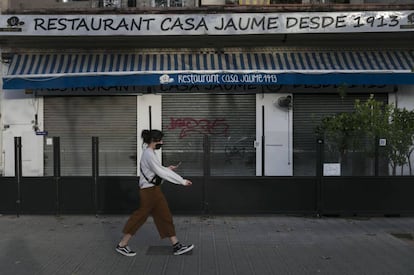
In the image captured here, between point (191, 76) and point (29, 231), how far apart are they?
17.6 feet

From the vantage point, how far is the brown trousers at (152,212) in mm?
6664

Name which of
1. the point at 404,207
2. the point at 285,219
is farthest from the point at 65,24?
the point at 404,207

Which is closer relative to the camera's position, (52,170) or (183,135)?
(52,170)

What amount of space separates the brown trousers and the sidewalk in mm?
371

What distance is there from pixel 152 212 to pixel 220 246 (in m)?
1.26

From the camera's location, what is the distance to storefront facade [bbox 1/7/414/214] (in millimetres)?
9727

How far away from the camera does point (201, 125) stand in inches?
520

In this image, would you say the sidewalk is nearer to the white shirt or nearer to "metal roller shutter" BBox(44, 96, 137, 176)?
the white shirt

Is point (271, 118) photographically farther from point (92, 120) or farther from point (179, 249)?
point (179, 249)

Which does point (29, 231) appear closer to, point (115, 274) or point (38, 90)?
point (115, 274)

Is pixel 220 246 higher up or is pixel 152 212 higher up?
pixel 152 212

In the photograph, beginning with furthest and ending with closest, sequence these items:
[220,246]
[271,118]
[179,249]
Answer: [271,118], [220,246], [179,249]

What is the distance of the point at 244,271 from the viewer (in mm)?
6055

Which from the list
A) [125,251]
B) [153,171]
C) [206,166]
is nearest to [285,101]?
[206,166]
